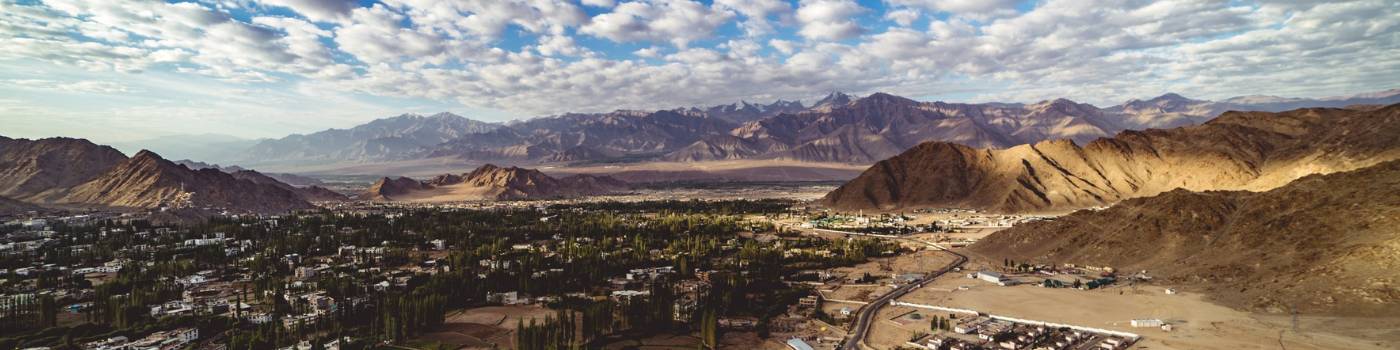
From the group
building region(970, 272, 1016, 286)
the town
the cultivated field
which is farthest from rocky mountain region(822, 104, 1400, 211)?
building region(970, 272, 1016, 286)

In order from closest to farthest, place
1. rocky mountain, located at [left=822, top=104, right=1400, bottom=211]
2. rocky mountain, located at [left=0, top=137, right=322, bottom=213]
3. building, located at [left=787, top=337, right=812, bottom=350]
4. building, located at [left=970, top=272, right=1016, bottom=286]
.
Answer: building, located at [left=787, top=337, right=812, bottom=350] < building, located at [left=970, top=272, right=1016, bottom=286] < rocky mountain, located at [left=822, top=104, right=1400, bottom=211] < rocky mountain, located at [left=0, top=137, right=322, bottom=213]

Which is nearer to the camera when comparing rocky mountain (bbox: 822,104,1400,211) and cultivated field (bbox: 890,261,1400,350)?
cultivated field (bbox: 890,261,1400,350)

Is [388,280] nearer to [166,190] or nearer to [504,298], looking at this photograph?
[504,298]

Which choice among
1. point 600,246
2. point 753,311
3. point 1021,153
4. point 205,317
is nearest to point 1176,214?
point 753,311

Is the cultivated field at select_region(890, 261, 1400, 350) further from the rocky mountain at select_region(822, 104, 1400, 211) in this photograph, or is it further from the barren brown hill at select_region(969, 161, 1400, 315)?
the rocky mountain at select_region(822, 104, 1400, 211)

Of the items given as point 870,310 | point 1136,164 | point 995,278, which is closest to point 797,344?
point 870,310

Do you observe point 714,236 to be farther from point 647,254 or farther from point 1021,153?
point 1021,153

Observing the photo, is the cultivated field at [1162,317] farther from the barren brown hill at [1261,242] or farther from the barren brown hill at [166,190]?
the barren brown hill at [166,190]
